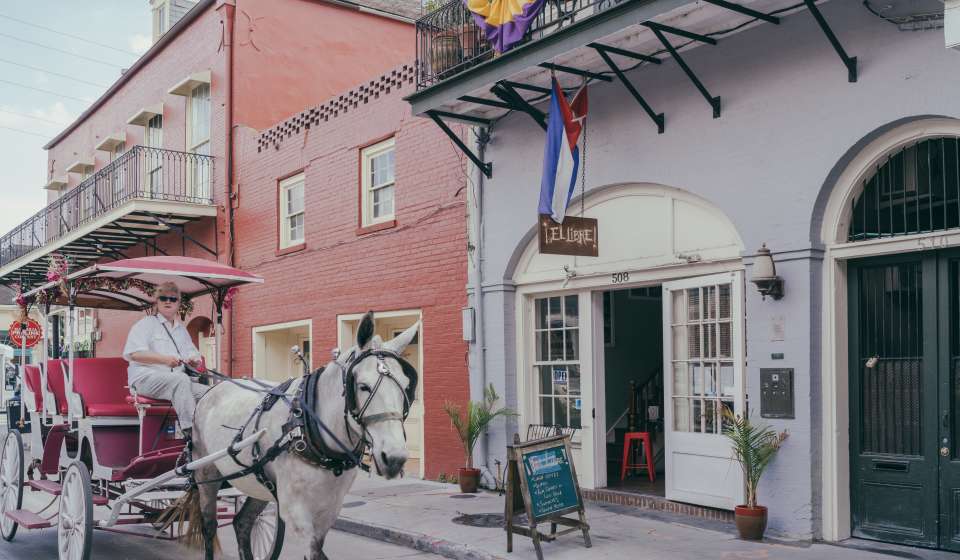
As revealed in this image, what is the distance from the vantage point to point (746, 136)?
8.76m

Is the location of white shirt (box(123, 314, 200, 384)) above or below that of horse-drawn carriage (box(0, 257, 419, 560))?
above

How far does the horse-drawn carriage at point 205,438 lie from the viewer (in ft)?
18.1

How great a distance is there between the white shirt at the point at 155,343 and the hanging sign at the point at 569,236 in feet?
11.7

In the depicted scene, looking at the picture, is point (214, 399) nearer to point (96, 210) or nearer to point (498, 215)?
point (498, 215)

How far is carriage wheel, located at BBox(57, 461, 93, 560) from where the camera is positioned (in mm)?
6880

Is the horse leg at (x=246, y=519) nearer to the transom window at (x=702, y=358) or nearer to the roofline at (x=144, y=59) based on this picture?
the transom window at (x=702, y=358)

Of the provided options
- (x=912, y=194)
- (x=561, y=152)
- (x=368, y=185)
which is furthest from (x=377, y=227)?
(x=912, y=194)

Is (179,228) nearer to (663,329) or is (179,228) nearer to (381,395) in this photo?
(663,329)

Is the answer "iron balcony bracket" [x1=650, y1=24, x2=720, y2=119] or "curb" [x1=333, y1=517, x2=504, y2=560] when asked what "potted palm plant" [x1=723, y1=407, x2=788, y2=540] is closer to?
"curb" [x1=333, y1=517, x2=504, y2=560]

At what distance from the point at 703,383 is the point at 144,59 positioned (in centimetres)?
1813

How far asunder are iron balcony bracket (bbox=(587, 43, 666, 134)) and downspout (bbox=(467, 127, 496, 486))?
2721 millimetres

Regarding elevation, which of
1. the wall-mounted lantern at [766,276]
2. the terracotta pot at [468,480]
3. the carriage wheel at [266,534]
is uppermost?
the wall-mounted lantern at [766,276]

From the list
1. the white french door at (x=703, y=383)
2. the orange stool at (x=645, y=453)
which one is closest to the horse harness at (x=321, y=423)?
the white french door at (x=703, y=383)

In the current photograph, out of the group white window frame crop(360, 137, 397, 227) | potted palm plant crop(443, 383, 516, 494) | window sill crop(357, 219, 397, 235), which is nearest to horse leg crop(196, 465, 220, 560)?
potted palm plant crop(443, 383, 516, 494)
